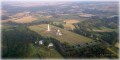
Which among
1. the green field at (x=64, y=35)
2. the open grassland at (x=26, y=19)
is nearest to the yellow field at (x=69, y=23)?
the green field at (x=64, y=35)

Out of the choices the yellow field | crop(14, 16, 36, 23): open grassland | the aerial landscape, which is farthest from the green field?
the yellow field

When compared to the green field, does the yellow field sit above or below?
above

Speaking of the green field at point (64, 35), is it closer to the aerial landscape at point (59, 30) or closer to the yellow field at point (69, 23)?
the aerial landscape at point (59, 30)

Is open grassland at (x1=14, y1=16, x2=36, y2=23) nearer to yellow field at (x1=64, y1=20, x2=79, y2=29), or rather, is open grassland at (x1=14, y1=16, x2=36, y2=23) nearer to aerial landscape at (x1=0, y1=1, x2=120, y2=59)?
aerial landscape at (x1=0, y1=1, x2=120, y2=59)

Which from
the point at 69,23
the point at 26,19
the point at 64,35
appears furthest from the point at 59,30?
the point at 26,19

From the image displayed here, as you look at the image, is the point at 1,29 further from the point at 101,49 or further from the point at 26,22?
the point at 101,49

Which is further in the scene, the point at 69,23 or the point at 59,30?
the point at 69,23

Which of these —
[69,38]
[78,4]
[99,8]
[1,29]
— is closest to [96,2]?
[99,8]

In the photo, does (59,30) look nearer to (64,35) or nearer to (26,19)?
(64,35)
